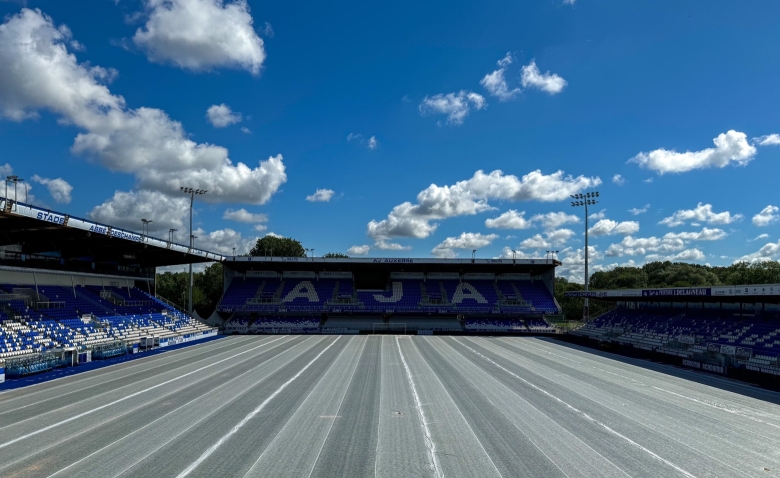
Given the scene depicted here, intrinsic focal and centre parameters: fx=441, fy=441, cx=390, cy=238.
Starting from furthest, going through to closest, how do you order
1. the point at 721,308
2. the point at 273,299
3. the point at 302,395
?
the point at 273,299
the point at 721,308
the point at 302,395

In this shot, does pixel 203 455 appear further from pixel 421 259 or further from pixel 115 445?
pixel 421 259

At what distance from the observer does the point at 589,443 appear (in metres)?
12.9

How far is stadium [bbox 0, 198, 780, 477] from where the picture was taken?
11773 millimetres

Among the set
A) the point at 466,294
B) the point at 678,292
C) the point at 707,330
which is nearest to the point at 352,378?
the point at 678,292

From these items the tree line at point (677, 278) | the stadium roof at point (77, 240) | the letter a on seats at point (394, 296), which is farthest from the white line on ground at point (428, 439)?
the tree line at point (677, 278)

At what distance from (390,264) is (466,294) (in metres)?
11.0

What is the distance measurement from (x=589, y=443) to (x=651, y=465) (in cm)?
180

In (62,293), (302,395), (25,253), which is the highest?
(25,253)

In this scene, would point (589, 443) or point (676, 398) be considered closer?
point (589, 443)

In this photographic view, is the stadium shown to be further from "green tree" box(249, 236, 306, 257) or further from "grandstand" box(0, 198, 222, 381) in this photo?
"green tree" box(249, 236, 306, 257)

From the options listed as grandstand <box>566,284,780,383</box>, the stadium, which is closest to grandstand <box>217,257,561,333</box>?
the stadium

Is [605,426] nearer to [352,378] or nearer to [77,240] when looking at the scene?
[352,378]

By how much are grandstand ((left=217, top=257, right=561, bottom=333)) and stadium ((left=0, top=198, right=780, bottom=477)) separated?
407mm

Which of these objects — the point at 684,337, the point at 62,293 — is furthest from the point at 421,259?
the point at 62,293
